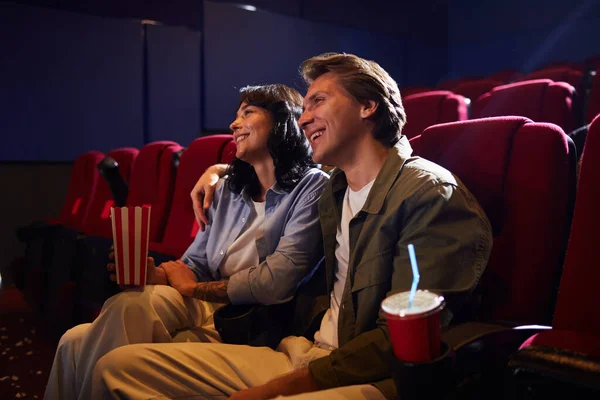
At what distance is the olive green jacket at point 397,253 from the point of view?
0.90 metres

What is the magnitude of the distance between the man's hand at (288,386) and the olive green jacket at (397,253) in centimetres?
2

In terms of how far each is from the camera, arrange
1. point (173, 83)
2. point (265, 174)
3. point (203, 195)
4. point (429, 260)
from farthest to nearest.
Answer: point (173, 83), point (203, 195), point (265, 174), point (429, 260)

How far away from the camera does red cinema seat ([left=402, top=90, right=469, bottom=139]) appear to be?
192cm

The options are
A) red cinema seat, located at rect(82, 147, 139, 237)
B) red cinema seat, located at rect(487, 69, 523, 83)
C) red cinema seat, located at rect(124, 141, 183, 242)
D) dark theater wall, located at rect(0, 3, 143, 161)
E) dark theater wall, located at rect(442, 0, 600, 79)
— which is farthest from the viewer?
dark theater wall, located at rect(442, 0, 600, 79)

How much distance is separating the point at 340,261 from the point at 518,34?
5.48 metres

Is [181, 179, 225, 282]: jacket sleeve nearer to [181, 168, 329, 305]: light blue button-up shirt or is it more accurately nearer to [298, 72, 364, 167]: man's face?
[181, 168, 329, 305]: light blue button-up shirt

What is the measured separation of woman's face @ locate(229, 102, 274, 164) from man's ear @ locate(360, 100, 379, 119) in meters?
0.37

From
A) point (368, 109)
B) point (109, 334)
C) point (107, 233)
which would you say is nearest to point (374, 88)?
point (368, 109)

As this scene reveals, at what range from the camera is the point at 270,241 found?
53.2 inches

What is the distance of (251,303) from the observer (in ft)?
4.19

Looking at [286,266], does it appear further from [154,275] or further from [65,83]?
[65,83]

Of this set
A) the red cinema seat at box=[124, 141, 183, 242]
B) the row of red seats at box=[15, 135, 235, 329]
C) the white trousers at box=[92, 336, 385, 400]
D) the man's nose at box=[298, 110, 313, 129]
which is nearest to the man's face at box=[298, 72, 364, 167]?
the man's nose at box=[298, 110, 313, 129]

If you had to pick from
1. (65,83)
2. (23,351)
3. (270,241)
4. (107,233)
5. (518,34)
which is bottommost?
(23,351)

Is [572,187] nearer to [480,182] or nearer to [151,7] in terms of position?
[480,182]
